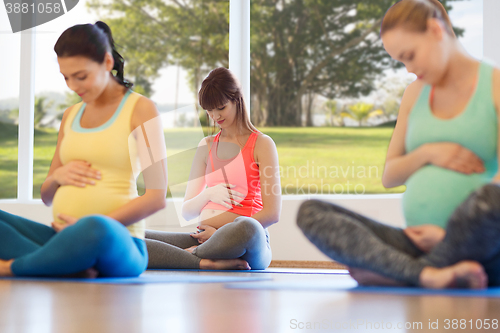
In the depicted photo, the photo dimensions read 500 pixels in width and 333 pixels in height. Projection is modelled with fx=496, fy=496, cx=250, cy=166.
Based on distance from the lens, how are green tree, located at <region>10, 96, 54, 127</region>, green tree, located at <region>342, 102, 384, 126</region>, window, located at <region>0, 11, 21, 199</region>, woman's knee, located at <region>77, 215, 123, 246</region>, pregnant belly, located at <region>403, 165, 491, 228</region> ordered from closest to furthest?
1. pregnant belly, located at <region>403, 165, 491, 228</region>
2. woman's knee, located at <region>77, 215, 123, 246</region>
3. window, located at <region>0, 11, 21, 199</region>
4. green tree, located at <region>10, 96, 54, 127</region>
5. green tree, located at <region>342, 102, 384, 126</region>

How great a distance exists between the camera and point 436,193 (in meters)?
1.13

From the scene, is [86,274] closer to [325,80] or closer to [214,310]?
[214,310]

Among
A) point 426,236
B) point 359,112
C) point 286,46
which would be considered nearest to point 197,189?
point 426,236

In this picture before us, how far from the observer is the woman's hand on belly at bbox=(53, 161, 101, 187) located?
134 centimetres

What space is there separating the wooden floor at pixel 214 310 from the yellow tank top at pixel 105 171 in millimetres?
241

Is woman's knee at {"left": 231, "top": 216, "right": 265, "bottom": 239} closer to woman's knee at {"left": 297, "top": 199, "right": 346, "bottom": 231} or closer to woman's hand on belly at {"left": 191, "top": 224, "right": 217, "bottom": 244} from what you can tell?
woman's hand on belly at {"left": 191, "top": 224, "right": 217, "bottom": 244}

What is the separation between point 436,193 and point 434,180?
0.03 metres

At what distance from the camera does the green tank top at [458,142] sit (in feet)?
3.60

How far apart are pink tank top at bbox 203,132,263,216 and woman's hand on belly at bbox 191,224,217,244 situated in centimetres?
9

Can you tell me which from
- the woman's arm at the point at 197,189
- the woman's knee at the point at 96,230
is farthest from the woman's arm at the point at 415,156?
the woman's arm at the point at 197,189

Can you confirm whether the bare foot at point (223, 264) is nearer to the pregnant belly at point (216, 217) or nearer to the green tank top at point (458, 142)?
the pregnant belly at point (216, 217)

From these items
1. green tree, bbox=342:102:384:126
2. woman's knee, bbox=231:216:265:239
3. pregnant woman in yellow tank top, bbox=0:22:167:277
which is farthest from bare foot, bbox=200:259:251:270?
green tree, bbox=342:102:384:126

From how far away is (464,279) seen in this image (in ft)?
3.40

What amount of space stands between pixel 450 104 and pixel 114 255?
3.04 ft
